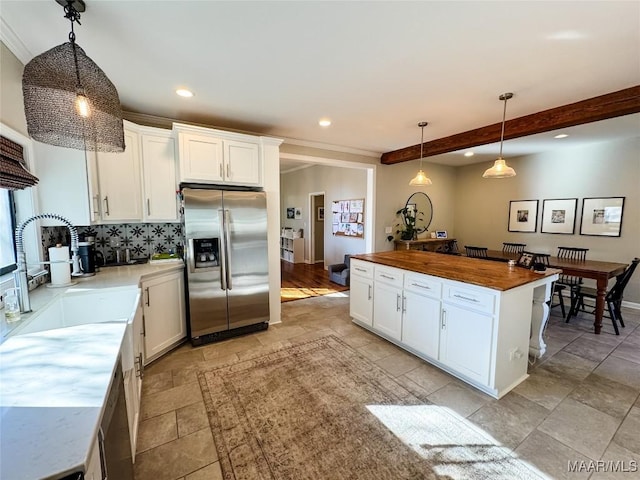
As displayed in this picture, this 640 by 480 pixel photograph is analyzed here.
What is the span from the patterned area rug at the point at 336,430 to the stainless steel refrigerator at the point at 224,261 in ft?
2.21

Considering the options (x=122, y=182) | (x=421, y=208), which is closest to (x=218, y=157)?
(x=122, y=182)

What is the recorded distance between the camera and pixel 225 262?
10.1 ft

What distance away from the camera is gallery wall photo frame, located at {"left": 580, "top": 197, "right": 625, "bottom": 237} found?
429 cm

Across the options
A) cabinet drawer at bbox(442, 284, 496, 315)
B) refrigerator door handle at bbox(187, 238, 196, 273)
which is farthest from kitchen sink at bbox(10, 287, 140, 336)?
cabinet drawer at bbox(442, 284, 496, 315)

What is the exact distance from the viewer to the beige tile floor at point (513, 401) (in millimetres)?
1687

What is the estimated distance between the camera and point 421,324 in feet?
8.85

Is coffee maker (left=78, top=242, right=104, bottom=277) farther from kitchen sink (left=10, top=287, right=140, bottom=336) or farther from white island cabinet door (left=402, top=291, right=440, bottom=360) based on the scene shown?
white island cabinet door (left=402, top=291, right=440, bottom=360)

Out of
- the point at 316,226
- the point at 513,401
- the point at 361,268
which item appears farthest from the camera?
the point at 316,226

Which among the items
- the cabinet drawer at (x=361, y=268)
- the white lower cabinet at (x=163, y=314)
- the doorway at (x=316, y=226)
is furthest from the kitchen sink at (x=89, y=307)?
the doorway at (x=316, y=226)

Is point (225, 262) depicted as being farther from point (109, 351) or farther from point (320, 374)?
point (109, 351)

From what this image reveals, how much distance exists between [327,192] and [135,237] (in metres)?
4.70

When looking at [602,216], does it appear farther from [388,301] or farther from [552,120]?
[388,301]

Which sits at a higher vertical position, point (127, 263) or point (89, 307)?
point (127, 263)

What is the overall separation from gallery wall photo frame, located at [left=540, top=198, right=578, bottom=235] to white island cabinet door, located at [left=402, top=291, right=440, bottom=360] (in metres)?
4.10
